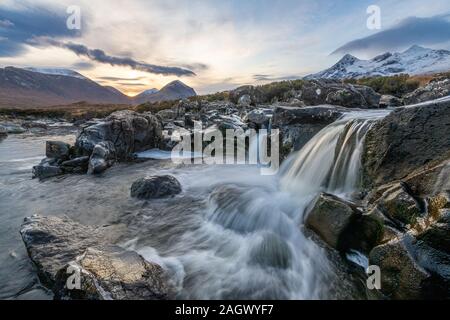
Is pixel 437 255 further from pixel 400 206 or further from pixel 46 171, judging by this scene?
pixel 46 171

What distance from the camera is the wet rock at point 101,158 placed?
47.0ft

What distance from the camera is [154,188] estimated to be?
10695mm

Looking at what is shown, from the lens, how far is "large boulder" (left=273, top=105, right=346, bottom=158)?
12.0 meters

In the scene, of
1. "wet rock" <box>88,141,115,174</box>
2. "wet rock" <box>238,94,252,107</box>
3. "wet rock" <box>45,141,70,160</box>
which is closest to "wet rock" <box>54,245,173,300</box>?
"wet rock" <box>88,141,115,174</box>

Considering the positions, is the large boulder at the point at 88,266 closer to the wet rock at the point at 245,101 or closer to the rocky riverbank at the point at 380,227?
the rocky riverbank at the point at 380,227

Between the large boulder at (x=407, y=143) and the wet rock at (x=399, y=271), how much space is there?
2.22 metres

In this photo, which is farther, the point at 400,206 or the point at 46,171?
the point at 46,171

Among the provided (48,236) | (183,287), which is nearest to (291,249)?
(183,287)

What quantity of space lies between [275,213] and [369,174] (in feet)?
8.26

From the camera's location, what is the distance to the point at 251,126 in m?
18.7

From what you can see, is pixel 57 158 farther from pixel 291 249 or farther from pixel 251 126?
pixel 291 249

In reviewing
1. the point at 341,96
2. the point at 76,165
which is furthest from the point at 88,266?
the point at 341,96

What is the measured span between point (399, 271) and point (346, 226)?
4.93ft

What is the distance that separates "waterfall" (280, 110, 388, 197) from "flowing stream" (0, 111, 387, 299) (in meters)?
0.04
